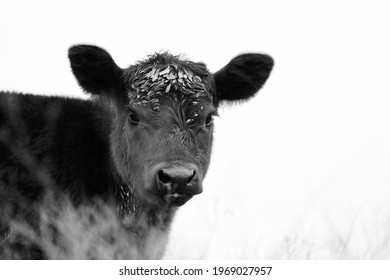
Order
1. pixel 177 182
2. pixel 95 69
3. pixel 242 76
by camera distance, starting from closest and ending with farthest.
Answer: pixel 177 182, pixel 95 69, pixel 242 76

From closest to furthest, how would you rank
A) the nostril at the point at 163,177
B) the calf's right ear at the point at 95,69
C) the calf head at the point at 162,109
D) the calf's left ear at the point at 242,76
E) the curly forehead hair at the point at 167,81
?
the nostril at the point at 163,177
the calf head at the point at 162,109
the curly forehead hair at the point at 167,81
the calf's right ear at the point at 95,69
the calf's left ear at the point at 242,76

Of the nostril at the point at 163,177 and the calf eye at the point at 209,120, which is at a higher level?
the calf eye at the point at 209,120

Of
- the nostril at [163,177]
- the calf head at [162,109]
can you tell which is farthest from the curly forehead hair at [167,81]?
the nostril at [163,177]

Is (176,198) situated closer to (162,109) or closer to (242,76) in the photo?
(162,109)

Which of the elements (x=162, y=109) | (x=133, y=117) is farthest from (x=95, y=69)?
(x=162, y=109)

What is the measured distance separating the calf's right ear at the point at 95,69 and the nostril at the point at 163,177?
163 centimetres

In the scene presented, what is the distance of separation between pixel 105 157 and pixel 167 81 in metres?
1.07

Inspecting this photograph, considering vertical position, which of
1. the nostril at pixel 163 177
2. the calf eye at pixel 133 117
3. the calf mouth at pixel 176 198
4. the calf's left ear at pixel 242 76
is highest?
the calf's left ear at pixel 242 76

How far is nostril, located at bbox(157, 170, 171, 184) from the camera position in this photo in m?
6.59

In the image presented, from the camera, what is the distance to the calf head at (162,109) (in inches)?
267

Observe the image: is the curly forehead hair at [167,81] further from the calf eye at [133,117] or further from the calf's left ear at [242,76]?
the calf's left ear at [242,76]

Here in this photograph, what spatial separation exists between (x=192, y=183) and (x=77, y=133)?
1.77m

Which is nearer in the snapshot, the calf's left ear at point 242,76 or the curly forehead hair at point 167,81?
the curly forehead hair at point 167,81

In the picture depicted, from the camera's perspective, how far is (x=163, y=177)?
6652 mm
